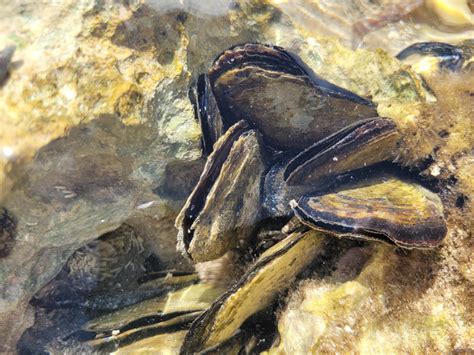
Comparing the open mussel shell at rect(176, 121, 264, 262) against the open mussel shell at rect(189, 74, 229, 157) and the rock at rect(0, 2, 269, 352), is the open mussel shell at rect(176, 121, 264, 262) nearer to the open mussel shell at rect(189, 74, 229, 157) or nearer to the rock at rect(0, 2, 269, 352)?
the open mussel shell at rect(189, 74, 229, 157)

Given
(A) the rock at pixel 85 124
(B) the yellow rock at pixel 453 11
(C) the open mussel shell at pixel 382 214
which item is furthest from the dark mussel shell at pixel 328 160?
(B) the yellow rock at pixel 453 11

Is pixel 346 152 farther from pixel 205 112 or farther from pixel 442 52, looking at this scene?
pixel 442 52

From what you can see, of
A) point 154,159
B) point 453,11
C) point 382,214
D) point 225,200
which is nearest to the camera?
point 382,214

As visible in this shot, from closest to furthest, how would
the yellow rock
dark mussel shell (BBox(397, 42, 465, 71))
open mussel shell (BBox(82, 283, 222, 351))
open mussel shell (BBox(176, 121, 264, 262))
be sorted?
1. open mussel shell (BBox(176, 121, 264, 262))
2. open mussel shell (BBox(82, 283, 222, 351))
3. dark mussel shell (BBox(397, 42, 465, 71))
4. the yellow rock

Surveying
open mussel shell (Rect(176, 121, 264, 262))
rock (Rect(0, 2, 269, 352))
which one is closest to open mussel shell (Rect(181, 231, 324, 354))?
open mussel shell (Rect(176, 121, 264, 262))

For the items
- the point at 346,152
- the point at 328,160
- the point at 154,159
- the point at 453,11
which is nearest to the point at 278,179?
the point at 328,160

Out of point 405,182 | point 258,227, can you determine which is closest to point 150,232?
point 258,227

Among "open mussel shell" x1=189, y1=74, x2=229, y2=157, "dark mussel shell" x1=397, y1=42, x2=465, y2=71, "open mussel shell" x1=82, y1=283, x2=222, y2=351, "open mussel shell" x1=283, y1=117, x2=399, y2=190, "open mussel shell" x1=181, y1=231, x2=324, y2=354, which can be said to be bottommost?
"open mussel shell" x1=82, y1=283, x2=222, y2=351
